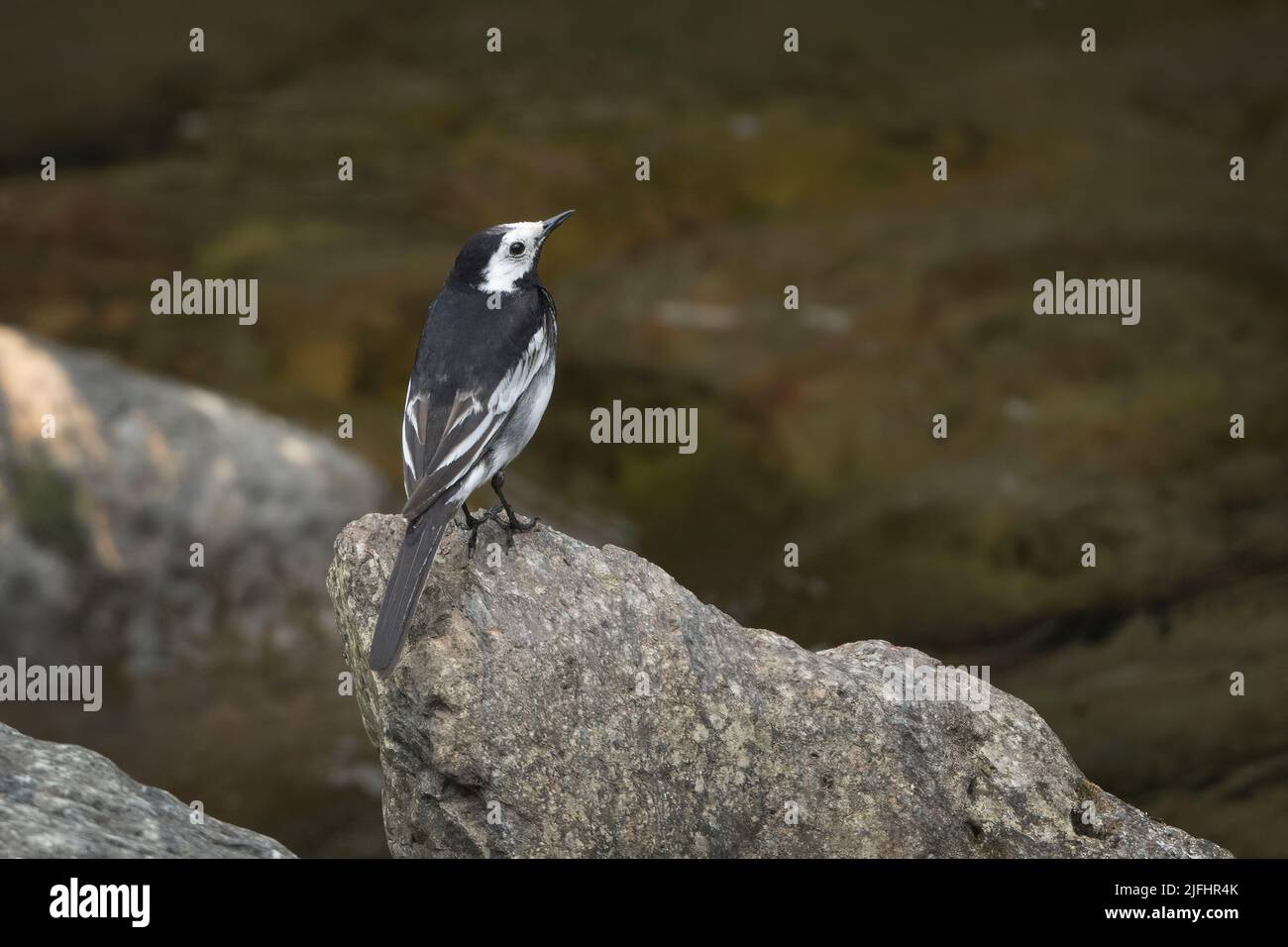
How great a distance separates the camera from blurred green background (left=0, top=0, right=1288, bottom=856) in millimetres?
13391

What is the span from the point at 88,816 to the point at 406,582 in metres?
1.43

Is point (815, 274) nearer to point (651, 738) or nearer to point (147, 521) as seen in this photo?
point (147, 521)

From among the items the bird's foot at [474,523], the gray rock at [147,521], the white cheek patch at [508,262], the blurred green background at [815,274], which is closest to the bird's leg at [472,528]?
the bird's foot at [474,523]

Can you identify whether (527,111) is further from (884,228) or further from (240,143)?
(884,228)

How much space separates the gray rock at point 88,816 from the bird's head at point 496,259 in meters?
2.79

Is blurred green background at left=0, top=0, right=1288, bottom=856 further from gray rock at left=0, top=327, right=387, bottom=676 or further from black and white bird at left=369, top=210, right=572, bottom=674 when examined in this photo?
black and white bird at left=369, top=210, right=572, bottom=674

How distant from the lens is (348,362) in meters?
15.9

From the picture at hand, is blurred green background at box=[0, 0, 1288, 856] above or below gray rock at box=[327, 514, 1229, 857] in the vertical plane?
above

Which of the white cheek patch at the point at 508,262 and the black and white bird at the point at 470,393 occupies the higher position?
the white cheek patch at the point at 508,262

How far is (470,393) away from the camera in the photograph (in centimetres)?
699

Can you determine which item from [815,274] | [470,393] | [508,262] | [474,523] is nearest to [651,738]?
[474,523]

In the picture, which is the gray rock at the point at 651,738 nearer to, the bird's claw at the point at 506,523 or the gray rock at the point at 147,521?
the bird's claw at the point at 506,523

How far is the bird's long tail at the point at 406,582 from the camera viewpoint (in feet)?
19.5

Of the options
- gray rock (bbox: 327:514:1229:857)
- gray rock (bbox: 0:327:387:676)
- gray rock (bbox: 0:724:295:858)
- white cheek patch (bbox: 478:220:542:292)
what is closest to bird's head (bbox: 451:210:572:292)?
white cheek patch (bbox: 478:220:542:292)
